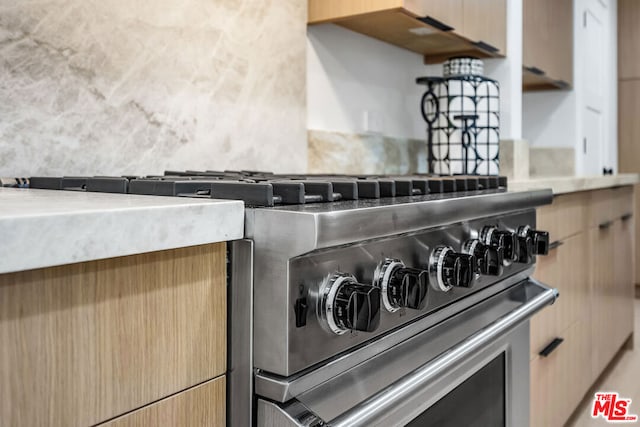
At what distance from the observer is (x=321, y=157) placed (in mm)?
1714

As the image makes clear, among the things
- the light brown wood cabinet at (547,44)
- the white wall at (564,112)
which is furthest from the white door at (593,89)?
the light brown wood cabinet at (547,44)

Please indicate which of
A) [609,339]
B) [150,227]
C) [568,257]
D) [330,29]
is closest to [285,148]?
[330,29]

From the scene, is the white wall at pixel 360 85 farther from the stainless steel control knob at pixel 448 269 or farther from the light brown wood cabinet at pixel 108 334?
the light brown wood cabinet at pixel 108 334

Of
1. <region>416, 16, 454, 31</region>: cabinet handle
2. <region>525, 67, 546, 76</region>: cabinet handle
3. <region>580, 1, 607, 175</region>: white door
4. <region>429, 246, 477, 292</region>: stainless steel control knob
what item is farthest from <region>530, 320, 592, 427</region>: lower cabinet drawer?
<region>580, 1, 607, 175</region>: white door

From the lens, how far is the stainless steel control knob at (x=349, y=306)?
0.58m

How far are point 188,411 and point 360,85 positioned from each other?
1.54m

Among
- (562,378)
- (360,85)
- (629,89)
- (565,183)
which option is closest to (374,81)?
(360,85)

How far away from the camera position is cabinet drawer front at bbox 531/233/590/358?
5.21 feet

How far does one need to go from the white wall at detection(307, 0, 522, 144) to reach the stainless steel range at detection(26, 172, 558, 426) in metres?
0.85

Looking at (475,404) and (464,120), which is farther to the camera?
(464,120)

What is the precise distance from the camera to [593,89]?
11.6 ft

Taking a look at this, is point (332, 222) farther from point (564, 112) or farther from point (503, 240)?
point (564, 112)

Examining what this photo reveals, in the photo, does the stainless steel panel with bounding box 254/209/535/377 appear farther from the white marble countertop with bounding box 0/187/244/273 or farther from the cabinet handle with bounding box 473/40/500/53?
the cabinet handle with bounding box 473/40/500/53

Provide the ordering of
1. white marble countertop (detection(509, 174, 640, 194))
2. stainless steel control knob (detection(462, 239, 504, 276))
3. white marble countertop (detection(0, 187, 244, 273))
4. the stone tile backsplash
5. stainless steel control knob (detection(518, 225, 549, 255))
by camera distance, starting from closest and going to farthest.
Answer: white marble countertop (detection(0, 187, 244, 273)) → stainless steel control knob (detection(462, 239, 504, 276)) → stainless steel control knob (detection(518, 225, 549, 255)) → white marble countertop (detection(509, 174, 640, 194)) → the stone tile backsplash
